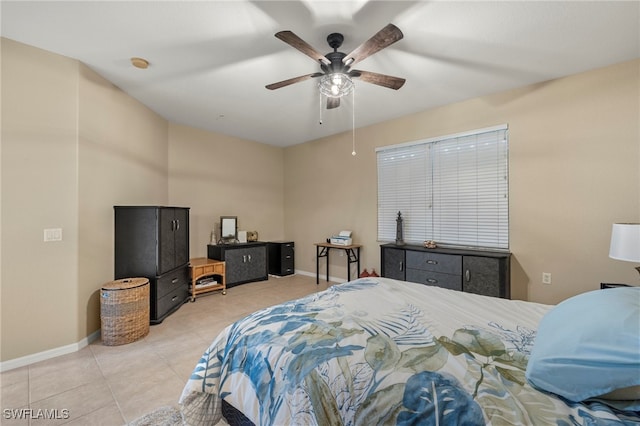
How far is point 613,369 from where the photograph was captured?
2.72 feet

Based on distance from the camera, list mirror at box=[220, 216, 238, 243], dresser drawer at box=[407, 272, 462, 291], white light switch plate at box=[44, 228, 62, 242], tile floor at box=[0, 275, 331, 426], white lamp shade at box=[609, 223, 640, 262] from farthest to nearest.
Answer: mirror at box=[220, 216, 238, 243]
dresser drawer at box=[407, 272, 462, 291]
white light switch plate at box=[44, 228, 62, 242]
white lamp shade at box=[609, 223, 640, 262]
tile floor at box=[0, 275, 331, 426]

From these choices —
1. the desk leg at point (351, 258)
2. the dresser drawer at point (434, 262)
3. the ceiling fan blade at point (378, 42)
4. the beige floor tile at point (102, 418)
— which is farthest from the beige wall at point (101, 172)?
the dresser drawer at point (434, 262)

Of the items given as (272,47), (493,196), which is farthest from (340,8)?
(493,196)

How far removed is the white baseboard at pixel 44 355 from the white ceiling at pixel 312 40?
8.89ft

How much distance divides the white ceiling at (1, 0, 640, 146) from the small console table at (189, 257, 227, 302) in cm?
238

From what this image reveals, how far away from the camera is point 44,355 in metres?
2.45

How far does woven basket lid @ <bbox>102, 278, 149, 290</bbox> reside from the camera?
275 cm

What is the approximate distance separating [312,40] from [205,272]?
3475 millimetres

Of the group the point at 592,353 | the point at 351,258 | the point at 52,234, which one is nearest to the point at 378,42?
the point at 592,353

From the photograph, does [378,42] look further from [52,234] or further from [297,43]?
[52,234]

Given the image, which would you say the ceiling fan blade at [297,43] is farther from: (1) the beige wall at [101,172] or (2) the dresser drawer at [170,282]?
(2) the dresser drawer at [170,282]

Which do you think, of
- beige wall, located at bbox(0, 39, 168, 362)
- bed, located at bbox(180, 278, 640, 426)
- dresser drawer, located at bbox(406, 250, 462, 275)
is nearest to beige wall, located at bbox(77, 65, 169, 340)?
beige wall, located at bbox(0, 39, 168, 362)

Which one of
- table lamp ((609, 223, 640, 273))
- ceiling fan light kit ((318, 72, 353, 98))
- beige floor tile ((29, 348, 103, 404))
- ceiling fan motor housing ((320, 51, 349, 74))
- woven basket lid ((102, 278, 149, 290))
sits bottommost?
beige floor tile ((29, 348, 103, 404))

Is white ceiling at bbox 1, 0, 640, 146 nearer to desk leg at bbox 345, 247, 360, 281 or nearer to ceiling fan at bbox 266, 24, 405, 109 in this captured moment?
ceiling fan at bbox 266, 24, 405, 109
